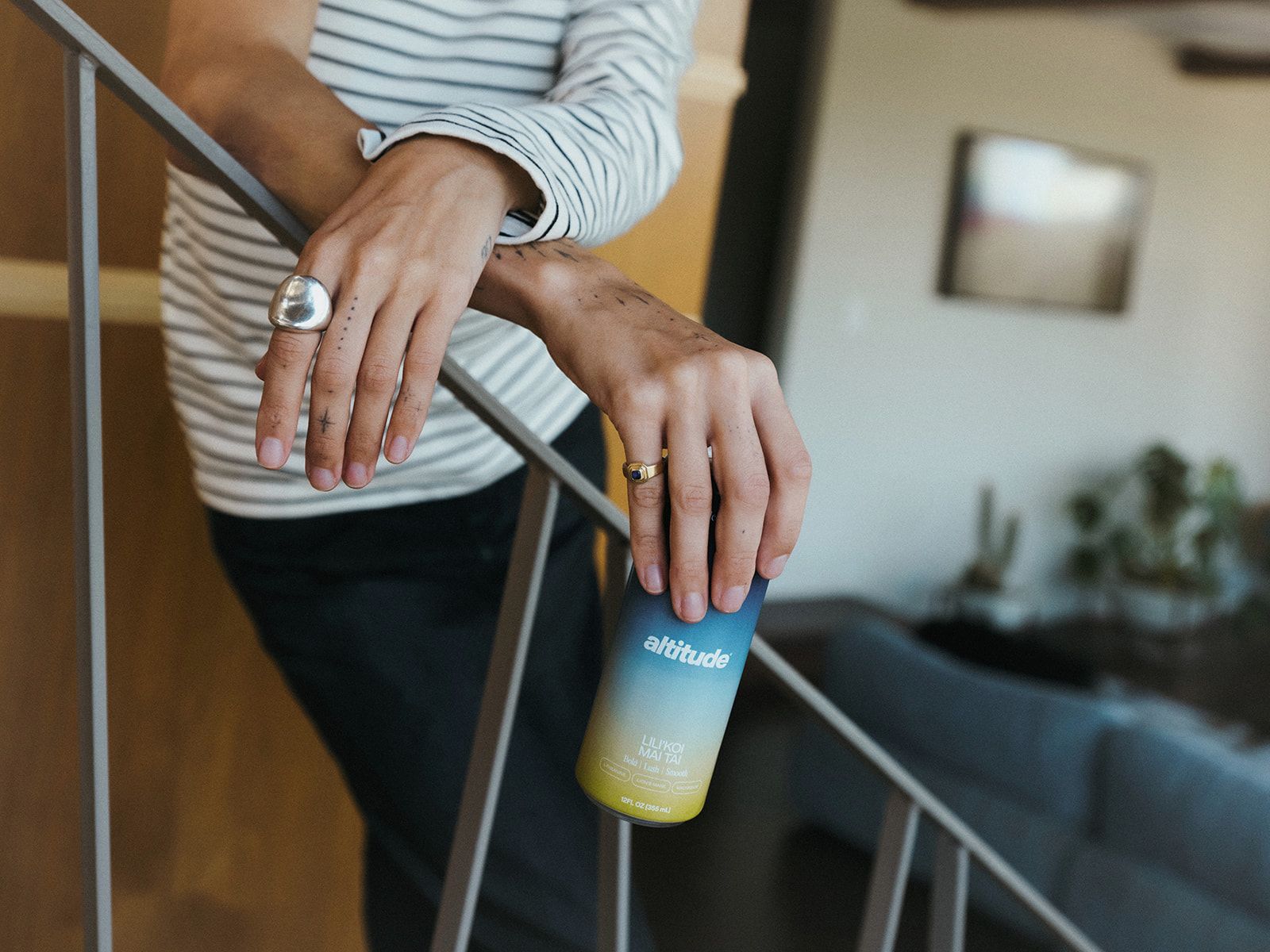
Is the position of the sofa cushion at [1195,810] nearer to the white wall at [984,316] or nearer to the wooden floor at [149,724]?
the wooden floor at [149,724]

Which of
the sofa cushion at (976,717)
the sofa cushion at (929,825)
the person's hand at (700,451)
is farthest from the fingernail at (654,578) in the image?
the sofa cushion at (976,717)

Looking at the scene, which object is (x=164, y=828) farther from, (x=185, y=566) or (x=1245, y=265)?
(x=1245, y=265)

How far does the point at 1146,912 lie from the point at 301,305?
2.94m

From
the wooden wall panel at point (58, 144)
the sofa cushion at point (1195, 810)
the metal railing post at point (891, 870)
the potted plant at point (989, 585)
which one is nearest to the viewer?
the metal railing post at point (891, 870)

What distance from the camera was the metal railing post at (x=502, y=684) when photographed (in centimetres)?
68

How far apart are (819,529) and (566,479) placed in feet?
16.2

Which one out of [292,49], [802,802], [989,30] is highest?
[989,30]

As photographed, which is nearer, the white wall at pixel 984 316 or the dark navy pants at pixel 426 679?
the dark navy pants at pixel 426 679

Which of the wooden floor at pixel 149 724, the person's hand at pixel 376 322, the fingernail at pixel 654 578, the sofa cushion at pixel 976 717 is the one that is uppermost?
the person's hand at pixel 376 322

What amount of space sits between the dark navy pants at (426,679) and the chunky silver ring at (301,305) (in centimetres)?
42

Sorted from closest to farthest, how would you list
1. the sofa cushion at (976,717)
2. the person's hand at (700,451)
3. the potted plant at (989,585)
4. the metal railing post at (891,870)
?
1. the person's hand at (700,451)
2. the metal railing post at (891,870)
3. the sofa cushion at (976,717)
4. the potted plant at (989,585)

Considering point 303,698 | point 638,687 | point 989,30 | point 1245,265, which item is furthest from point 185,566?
point 1245,265

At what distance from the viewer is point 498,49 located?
80 centimetres

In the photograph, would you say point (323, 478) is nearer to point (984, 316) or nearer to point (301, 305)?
point (301, 305)
